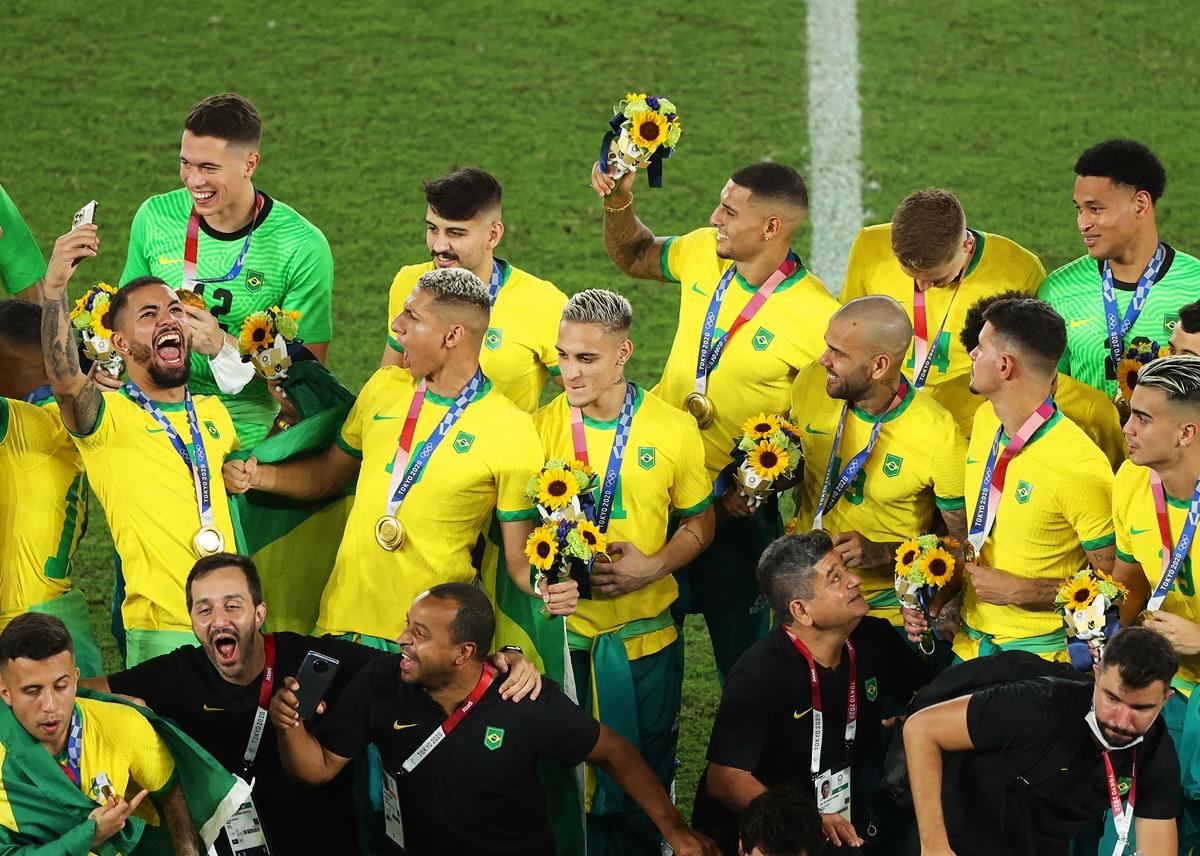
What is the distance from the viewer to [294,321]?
630 cm

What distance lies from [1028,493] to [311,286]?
270 centimetres

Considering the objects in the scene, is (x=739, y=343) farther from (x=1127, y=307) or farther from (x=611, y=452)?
(x=1127, y=307)

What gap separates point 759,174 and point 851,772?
2.21 m

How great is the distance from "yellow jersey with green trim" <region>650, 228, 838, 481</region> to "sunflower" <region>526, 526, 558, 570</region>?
1.07m

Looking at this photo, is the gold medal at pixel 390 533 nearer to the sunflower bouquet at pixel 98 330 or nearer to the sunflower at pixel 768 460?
the sunflower bouquet at pixel 98 330

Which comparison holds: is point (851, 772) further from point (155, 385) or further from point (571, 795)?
point (155, 385)

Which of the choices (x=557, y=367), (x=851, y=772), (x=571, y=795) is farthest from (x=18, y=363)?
(x=851, y=772)

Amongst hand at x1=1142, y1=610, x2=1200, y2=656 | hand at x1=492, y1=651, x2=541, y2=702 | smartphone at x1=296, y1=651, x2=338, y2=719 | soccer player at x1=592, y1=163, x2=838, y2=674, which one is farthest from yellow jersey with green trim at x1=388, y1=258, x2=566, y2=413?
hand at x1=1142, y1=610, x2=1200, y2=656

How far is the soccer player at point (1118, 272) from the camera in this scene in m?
6.50

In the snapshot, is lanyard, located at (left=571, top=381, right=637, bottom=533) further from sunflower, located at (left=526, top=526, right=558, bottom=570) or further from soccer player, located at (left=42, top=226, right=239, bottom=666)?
soccer player, located at (left=42, top=226, right=239, bottom=666)

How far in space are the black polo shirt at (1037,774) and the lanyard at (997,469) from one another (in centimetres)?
74

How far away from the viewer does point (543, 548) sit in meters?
5.72

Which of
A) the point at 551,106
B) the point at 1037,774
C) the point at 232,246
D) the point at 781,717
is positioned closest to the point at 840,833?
the point at 781,717

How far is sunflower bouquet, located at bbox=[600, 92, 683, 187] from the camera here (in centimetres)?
648
